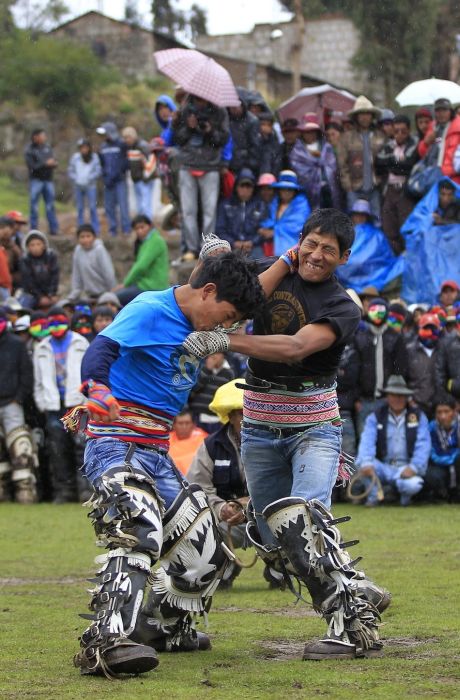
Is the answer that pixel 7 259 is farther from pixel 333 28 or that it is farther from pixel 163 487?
pixel 333 28

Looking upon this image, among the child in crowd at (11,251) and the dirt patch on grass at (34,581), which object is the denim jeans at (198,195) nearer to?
the child in crowd at (11,251)

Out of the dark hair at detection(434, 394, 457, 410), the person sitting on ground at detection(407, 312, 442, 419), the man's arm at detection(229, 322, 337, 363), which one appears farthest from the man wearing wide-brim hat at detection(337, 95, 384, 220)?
the man's arm at detection(229, 322, 337, 363)

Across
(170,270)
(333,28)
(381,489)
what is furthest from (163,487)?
(333,28)

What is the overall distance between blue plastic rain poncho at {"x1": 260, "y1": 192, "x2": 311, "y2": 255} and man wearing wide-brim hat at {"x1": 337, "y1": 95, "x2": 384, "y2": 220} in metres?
0.63

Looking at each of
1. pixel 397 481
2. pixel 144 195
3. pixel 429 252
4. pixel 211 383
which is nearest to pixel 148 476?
pixel 397 481

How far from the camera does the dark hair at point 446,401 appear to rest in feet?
44.2

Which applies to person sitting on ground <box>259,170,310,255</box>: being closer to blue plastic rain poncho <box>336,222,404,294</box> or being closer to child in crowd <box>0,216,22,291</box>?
blue plastic rain poncho <box>336,222,404,294</box>

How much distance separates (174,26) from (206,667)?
4652 cm

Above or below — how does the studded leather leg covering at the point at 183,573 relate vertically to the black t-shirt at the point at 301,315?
below

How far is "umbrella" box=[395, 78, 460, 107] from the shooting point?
1781 centimetres

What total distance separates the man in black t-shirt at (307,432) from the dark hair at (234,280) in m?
0.18

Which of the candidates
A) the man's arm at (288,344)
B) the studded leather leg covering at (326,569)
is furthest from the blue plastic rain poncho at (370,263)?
the studded leather leg covering at (326,569)

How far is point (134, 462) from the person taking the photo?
19.7 feet

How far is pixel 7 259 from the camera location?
1691 cm
